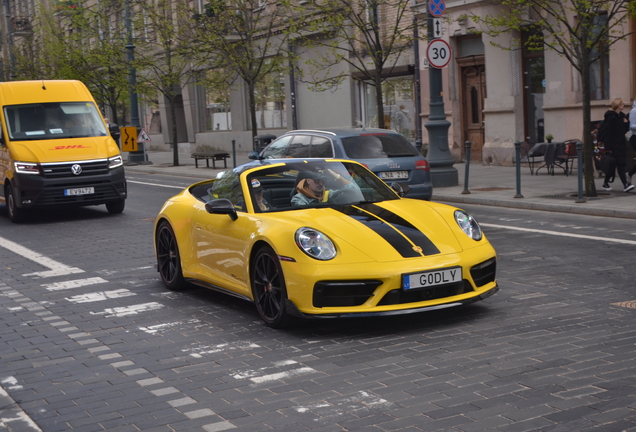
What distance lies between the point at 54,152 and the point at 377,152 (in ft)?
18.7

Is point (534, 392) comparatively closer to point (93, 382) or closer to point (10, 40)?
point (93, 382)

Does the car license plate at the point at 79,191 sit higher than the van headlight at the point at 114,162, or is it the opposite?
the van headlight at the point at 114,162

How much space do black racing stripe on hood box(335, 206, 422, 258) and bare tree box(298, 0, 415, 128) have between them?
1333cm

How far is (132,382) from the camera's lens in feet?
19.1

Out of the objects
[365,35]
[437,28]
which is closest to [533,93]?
[365,35]

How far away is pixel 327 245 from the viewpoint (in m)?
6.84

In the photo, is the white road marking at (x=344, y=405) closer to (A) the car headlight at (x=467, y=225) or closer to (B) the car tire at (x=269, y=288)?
(B) the car tire at (x=269, y=288)

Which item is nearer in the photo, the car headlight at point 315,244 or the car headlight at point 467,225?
the car headlight at point 315,244

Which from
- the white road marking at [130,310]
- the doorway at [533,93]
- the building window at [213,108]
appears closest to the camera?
the white road marking at [130,310]

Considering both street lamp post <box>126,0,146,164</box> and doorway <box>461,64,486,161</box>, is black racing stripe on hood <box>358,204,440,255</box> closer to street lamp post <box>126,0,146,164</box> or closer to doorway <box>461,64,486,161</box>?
doorway <box>461,64,486,161</box>

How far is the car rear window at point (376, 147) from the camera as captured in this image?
1496 cm

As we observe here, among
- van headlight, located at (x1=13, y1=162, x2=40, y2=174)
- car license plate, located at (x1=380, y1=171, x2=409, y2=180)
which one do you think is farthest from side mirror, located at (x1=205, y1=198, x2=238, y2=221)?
van headlight, located at (x1=13, y1=162, x2=40, y2=174)

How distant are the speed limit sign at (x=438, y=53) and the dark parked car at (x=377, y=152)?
4.40 m

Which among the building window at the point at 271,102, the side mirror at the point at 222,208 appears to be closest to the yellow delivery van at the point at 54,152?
the side mirror at the point at 222,208
